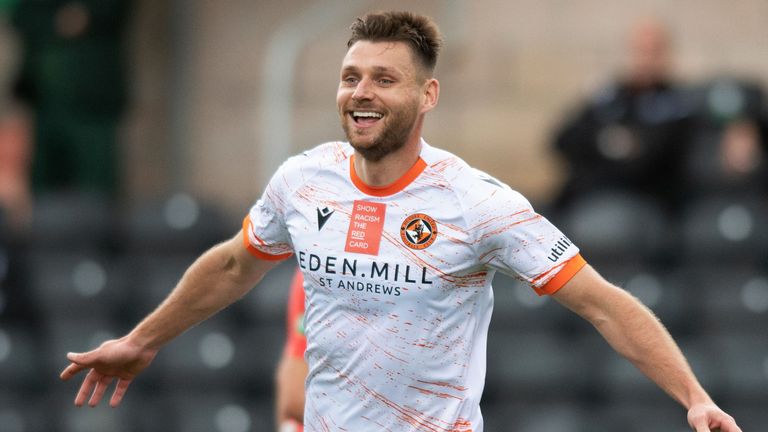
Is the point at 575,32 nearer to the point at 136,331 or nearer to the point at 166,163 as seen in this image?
the point at 166,163

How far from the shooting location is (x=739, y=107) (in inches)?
354

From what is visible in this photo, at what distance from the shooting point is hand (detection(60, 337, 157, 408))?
5.27 m

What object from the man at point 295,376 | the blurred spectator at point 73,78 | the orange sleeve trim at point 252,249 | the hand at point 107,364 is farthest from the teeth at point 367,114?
the blurred spectator at point 73,78

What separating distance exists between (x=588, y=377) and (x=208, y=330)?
262cm

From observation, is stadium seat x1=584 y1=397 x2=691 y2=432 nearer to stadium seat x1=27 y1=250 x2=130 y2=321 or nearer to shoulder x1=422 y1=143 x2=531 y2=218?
stadium seat x1=27 y1=250 x2=130 y2=321

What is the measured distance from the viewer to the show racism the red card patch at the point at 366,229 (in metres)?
4.79

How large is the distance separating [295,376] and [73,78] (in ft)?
14.7

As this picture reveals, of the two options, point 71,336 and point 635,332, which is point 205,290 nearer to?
point 635,332

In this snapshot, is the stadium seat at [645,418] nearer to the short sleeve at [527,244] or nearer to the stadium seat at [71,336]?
the stadium seat at [71,336]

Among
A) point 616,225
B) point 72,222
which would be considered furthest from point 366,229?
point 72,222

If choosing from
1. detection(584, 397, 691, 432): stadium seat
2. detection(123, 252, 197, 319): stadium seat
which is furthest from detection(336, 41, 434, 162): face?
detection(123, 252, 197, 319): stadium seat

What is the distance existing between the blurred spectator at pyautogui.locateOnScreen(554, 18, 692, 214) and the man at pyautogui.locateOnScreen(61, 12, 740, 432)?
14.2 feet

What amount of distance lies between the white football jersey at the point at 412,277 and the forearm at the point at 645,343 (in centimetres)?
19

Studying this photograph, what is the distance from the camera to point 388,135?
4.75 meters
